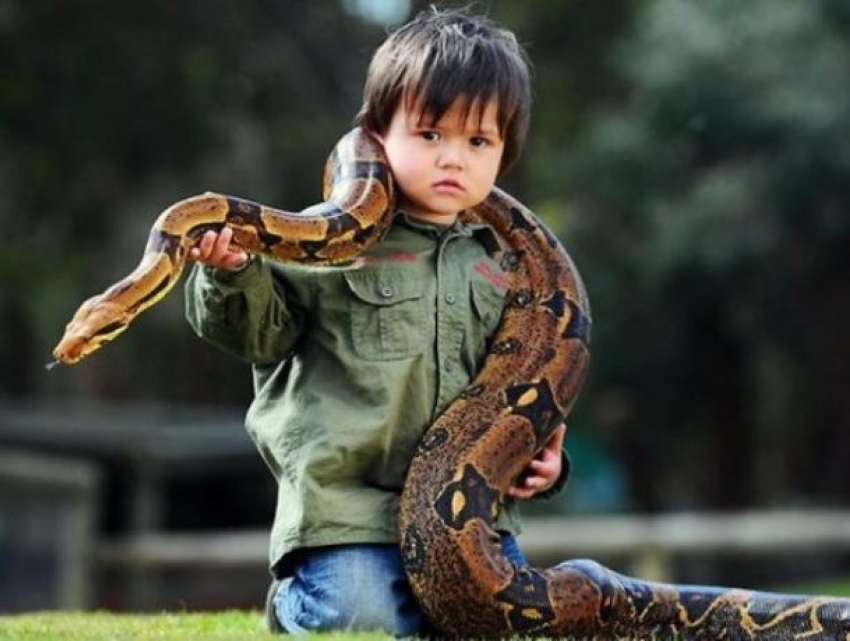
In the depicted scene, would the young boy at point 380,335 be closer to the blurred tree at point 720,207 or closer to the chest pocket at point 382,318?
the chest pocket at point 382,318

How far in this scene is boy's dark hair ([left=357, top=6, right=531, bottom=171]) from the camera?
560 centimetres

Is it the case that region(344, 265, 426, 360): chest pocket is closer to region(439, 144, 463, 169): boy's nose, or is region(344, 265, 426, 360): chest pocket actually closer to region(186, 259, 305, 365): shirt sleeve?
region(186, 259, 305, 365): shirt sleeve

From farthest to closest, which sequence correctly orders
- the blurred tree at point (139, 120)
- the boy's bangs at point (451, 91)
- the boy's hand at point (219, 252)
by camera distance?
the blurred tree at point (139, 120)
the boy's bangs at point (451, 91)
the boy's hand at point (219, 252)

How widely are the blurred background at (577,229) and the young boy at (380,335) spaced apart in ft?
29.6

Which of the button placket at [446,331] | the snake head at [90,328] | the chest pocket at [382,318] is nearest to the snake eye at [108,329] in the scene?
the snake head at [90,328]

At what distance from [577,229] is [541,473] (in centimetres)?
1526

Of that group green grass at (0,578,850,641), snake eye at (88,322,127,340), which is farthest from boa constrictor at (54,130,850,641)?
green grass at (0,578,850,641)

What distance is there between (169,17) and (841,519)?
10.5 m

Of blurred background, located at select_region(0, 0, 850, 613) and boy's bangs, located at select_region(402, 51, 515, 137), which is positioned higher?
boy's bangs, located at select_region(402, 51, 515, 137)

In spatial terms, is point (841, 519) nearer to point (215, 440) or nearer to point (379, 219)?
point (215, 440)

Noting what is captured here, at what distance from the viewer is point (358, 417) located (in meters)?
5.57

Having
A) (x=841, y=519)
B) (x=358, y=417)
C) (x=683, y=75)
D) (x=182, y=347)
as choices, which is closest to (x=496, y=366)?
(x=358, y=417)

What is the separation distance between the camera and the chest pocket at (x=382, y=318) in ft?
18.5

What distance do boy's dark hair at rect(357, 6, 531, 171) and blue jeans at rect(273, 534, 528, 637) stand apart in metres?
1.41
